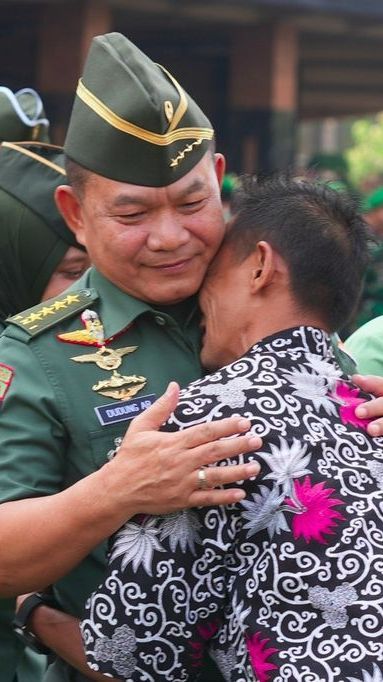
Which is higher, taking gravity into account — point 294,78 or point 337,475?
point 337,475

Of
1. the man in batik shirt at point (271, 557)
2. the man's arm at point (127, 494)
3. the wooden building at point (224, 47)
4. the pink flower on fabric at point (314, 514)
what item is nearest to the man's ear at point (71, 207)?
the man in batik shirt at point (271, 557)

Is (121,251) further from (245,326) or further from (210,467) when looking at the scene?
(210,467)

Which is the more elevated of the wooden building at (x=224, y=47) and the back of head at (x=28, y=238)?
the back of head at (x=28, y=238)

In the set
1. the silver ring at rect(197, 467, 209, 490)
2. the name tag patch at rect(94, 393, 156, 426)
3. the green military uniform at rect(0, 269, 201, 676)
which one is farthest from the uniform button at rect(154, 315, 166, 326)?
the silver ring at rect(197, 467, 209, 490)

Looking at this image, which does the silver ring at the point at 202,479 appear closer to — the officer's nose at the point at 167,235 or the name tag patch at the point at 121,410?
the name tag patch at the point at 121,410

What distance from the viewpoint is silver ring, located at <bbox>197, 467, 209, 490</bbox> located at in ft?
7.39

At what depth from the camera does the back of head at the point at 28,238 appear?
3566 millimetres

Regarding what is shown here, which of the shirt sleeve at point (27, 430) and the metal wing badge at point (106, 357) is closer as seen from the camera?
the shirt sleeve at point (27, 430)

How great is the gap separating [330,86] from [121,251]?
14006 mm

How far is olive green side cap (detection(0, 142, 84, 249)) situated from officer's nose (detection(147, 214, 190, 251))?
966 mm

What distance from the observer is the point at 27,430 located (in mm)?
2510

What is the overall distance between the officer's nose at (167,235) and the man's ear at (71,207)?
24 centimetres

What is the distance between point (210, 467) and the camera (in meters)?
2.28

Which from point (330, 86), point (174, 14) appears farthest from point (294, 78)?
point (330, 86)
